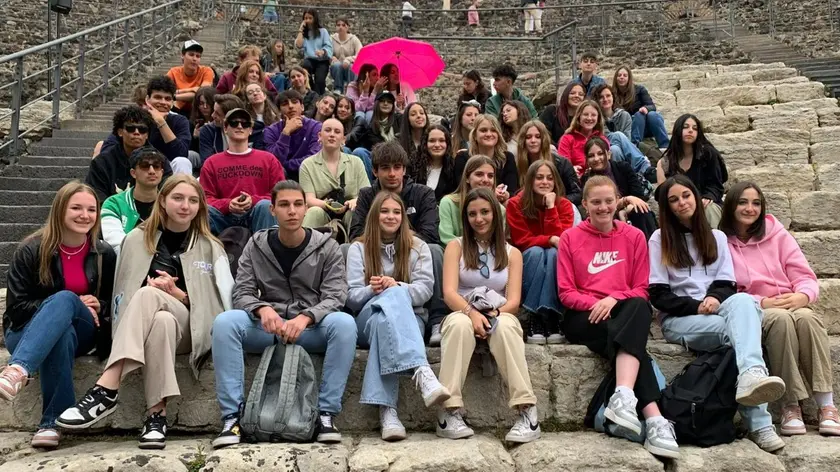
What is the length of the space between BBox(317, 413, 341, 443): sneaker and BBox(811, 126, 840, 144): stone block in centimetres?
519

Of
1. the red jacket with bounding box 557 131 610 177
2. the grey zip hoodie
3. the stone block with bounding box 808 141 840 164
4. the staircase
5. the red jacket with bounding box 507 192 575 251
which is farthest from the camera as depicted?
the stone block with bounding box 808 141 840 164

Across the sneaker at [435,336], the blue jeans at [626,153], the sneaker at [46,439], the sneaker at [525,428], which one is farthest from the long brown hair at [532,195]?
the sneaker at [46,439]

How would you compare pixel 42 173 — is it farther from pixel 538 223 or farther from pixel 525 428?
pixel 525 428

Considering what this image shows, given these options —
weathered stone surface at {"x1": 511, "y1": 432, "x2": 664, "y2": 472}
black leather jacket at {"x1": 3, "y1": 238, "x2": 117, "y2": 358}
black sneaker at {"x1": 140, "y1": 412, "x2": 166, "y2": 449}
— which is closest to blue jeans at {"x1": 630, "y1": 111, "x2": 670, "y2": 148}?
weathered stone surface at {"x1": 511, "y1": 432, "x2": 664, "y2": 472}

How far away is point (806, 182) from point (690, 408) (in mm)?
3219

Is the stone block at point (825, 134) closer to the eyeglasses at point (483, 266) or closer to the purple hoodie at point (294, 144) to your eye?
the eyeglasses at point (483, 266)

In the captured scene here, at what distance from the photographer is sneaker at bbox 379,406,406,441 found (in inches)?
135

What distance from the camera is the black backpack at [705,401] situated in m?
3.41

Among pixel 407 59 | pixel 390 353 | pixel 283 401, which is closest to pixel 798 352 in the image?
pixel 390 353

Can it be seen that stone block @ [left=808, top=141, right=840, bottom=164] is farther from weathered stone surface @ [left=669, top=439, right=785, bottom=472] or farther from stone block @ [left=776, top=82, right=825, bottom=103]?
weathered stone surface @ [left=669, top=439, right=785, bottom=472]

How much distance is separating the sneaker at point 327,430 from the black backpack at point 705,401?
5.00 feet

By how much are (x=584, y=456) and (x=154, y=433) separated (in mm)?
1892

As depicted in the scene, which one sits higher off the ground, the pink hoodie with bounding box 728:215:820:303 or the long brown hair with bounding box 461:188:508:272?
the long brown hair with bounding box 461:188:508:272

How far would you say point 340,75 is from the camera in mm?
9844
